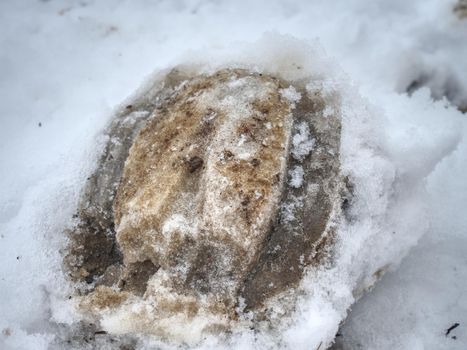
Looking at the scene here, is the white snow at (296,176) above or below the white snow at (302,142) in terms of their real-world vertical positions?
below

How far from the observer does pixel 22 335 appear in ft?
6.68

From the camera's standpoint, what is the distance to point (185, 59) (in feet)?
9.16

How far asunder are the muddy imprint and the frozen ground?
214 millimetres

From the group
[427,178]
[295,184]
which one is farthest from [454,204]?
[295,184]

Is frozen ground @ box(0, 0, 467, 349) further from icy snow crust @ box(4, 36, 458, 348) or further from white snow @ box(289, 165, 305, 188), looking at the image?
white snow @ box(289, 165, 305, 188)

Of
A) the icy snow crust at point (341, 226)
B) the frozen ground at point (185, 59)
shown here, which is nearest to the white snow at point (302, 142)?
the icy snow crust at point (341, 226)

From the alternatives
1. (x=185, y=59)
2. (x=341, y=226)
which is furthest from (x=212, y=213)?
(x=185, y=59)

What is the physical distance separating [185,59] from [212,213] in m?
1.22

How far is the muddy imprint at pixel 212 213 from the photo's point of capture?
191 centimetres

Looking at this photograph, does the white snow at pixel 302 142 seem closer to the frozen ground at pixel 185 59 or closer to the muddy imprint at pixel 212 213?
the muddy imprint at pixel 212 213

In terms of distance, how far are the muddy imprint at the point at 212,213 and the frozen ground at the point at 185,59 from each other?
21cm

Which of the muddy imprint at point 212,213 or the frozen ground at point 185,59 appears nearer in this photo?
the muddy imprint at point 212,213

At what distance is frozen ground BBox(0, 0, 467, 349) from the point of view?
212 centimetres

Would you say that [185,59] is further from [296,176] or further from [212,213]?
[212,213]
